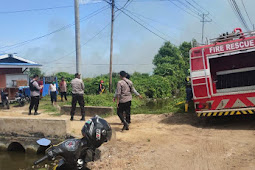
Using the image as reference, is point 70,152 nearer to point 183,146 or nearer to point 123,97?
point 183,146

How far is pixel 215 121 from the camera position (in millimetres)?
7711

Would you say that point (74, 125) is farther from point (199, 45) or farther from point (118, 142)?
point (199, 45)

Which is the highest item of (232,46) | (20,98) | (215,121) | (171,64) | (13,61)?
(171,64)

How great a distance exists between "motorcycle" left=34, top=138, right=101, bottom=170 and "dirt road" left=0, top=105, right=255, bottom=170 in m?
1.39

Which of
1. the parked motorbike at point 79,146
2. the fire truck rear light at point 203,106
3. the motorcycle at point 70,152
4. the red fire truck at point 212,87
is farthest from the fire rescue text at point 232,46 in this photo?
the motorcycle at point 70,152

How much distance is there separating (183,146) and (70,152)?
290cm

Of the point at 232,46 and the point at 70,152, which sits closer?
the point at 70,152

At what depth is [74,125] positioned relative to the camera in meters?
7.67

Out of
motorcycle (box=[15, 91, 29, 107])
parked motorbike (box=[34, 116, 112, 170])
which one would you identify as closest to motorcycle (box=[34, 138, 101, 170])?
parked motorbike (box=[34, 116, 112, 170])

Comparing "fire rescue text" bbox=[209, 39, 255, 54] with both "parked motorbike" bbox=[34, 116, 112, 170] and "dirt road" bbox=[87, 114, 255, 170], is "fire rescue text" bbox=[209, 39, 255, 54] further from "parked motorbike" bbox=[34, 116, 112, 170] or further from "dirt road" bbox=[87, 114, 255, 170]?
"parked motorbike" bbox=[34, 116, 112, 170]

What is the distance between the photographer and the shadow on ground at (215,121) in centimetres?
684

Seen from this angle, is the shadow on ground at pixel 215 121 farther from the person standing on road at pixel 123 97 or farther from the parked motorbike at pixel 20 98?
A: the parked motorbike at pixel 20 98

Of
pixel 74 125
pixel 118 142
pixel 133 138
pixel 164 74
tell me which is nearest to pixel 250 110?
pixel 133 138

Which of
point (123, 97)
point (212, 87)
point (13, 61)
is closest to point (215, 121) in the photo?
point (212, 87)
